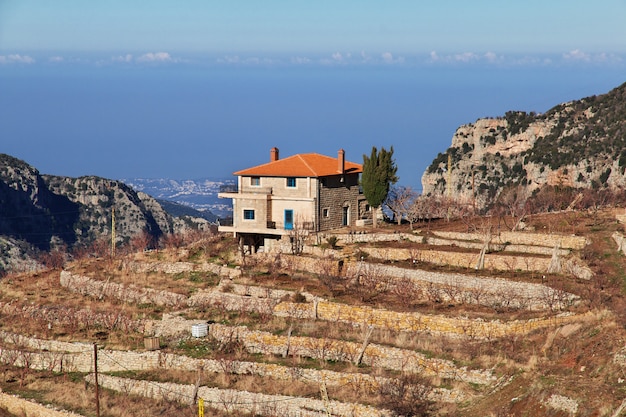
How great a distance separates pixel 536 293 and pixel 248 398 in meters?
14.6

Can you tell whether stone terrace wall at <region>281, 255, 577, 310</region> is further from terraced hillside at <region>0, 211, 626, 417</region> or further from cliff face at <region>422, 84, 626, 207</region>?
cliff face at <region>422, 84, 626, 207</region>

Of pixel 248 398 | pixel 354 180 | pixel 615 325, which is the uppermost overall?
pixel 354 180

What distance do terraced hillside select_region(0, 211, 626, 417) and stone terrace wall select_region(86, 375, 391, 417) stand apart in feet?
0.21

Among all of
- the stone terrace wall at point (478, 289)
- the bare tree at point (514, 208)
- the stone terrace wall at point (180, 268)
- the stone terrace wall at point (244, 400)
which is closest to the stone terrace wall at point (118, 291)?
the stone terrace wall at point (180, 268)

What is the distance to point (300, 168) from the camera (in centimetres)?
6338

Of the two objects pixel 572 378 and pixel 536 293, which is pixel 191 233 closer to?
pixel 536 293

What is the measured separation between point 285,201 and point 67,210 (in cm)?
10593

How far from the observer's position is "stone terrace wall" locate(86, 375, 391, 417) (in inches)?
1443

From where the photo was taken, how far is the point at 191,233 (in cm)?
8431

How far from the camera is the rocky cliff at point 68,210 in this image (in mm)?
152375

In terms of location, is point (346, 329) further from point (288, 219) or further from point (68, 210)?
point (68, 210)

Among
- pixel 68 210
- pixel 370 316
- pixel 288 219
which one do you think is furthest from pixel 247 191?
pixel 68 210

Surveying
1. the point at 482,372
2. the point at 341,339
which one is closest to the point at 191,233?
the point at 341,339

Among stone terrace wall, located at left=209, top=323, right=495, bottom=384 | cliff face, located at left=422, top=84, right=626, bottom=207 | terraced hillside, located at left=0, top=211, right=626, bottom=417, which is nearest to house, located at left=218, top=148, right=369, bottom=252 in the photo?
terraced hillside, located at left=0, top=211, right=626, bottom=417
